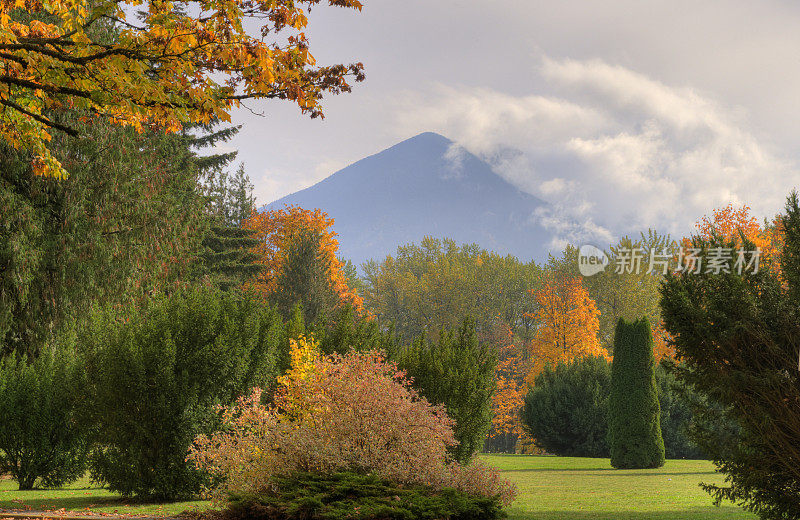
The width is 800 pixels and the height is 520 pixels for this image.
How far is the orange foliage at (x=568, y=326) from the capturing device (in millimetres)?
35438

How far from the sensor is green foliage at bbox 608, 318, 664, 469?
21203mm

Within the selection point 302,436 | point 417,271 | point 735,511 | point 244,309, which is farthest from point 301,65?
point 417,271

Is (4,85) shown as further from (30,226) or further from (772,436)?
(30,226)

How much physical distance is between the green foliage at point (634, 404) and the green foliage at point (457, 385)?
27.2 feet

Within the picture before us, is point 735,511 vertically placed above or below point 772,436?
below

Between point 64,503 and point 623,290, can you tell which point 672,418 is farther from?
point 64,503

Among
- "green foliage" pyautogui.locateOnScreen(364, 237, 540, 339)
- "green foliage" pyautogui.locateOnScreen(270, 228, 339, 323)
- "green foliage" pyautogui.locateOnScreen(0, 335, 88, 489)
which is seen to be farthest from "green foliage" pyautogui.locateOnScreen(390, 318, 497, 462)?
"green foliage" pyautogui.locateOnScreen(364, 237, 540, 339)

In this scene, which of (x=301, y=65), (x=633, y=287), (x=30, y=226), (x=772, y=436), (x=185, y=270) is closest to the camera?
(x=301, y=65)

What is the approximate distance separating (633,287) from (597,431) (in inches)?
620

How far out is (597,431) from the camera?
90.1 ft

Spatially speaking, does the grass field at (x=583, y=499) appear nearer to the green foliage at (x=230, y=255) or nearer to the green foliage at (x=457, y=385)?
the green foliage at (x=457, y=385)

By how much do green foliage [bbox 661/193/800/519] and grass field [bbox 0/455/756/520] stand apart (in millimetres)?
1448

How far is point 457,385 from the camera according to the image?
1432 cm

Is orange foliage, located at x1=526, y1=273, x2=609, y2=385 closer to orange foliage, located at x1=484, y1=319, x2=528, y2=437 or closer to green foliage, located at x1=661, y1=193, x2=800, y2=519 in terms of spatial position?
orange foliage, located at x1=484, y1=319, x2=528, y2=437
